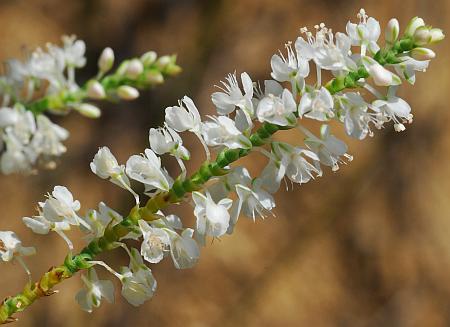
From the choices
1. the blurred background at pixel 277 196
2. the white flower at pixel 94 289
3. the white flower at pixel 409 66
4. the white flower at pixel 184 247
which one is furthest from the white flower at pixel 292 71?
the blurred background at pixel 277 196

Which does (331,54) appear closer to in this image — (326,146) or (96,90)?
(326,146)

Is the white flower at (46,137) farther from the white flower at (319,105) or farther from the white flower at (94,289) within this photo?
the white flower at (319,105)

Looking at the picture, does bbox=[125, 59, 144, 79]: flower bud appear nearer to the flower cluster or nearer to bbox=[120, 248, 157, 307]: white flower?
the flower cluster

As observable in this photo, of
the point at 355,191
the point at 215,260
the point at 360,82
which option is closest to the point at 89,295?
the point at 360,82

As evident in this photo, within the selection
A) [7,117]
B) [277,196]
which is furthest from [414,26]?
[277,196]

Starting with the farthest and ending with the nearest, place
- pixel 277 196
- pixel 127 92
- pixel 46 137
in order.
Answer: pixel 277 196 → pixel 46 137 → pixel 127 92
